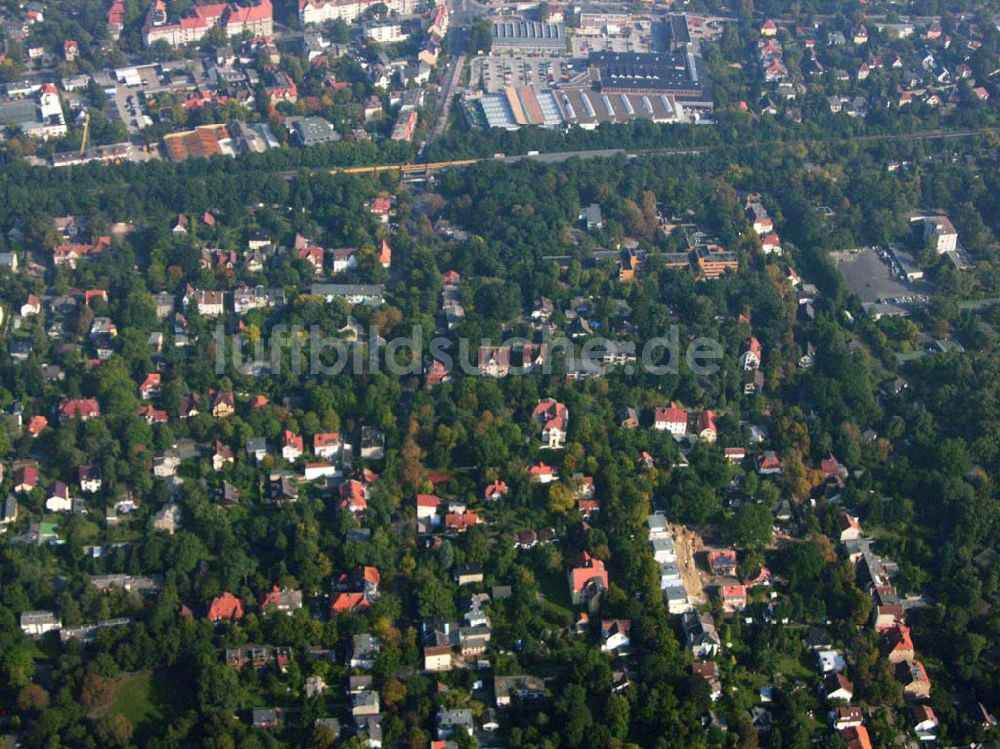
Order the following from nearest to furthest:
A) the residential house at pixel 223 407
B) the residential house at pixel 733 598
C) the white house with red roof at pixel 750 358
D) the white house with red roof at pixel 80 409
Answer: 1. the residential house at pixel 733 598
2. the white house with red roof at pixel 80 409
3. the residential house at pixel 223 407
4. the white house with red roof at pixel 750 358

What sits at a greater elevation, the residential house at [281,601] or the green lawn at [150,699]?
the residential house at [281,601]

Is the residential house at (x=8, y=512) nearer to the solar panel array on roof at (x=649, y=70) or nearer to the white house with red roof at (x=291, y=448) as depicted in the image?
the white house with red roof at (x=291, y=448)

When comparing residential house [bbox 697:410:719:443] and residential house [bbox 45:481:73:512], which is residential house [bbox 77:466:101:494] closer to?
residential house [bbox 45:481:73:512]

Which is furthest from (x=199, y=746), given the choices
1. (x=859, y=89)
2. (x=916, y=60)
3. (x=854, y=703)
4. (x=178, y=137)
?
(x=916, y=60)

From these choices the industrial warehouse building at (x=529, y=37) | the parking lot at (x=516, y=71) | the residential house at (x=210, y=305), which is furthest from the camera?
the industrial warehouse building at (x=529, y=37)

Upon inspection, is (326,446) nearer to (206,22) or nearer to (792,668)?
(792,668)

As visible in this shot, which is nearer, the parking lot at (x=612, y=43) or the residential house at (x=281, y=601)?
the residential house at (x=281, y=601)

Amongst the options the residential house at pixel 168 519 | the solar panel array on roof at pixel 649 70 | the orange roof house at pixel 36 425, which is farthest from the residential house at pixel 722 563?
the solar panel array on roof at pixel 649 70

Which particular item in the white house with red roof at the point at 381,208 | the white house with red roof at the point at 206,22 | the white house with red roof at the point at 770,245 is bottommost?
the white house with red roof at the point at 770,245

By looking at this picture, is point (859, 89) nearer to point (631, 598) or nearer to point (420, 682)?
point (631, 598)
